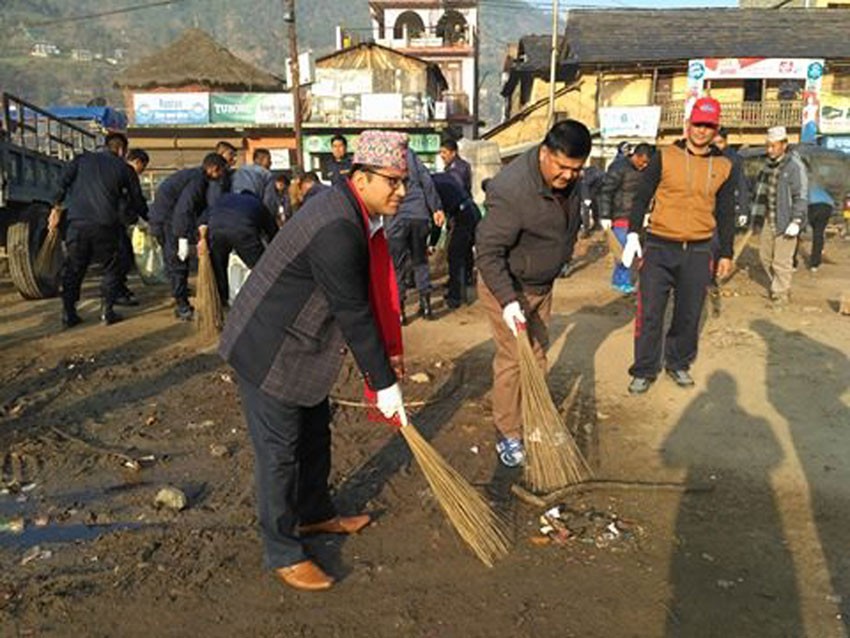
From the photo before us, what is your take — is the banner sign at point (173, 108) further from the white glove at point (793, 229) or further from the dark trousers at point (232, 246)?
the white glove at point (793, 229)

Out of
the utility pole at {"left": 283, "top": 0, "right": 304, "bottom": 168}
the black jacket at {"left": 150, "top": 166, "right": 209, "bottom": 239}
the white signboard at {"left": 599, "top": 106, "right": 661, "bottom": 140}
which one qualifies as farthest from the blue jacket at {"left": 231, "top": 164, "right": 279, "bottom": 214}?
the white signboard at {"left": 599, "top": 106, "right": 661, "bottom": 140}

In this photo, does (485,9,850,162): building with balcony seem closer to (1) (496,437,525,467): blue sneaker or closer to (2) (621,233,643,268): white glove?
(2) (621,233,643,268): white glove

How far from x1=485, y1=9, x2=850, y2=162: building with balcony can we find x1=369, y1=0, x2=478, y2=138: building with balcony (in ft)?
51.0

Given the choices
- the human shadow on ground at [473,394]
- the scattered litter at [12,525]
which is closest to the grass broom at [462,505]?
the human shadow on ground at [473,394]

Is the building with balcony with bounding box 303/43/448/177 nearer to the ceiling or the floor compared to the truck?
nearer to the ceiling

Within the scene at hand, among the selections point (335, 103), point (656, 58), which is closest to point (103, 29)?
point (335, 103)

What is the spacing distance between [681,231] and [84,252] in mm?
5120

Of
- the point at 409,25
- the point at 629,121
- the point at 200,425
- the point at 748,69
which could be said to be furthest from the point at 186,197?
the point at 409,25

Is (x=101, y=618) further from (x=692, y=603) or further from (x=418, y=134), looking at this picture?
(x=418, y=134)

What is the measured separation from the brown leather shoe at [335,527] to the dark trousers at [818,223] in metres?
9.28

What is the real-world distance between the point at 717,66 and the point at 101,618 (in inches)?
1045

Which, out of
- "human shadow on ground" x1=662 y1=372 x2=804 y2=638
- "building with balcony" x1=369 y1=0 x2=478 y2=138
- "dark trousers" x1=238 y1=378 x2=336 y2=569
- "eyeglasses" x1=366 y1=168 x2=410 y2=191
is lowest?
"human shadow on ground" x1=662 y1=372 x2=804 y2=638

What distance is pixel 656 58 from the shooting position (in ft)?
79.6

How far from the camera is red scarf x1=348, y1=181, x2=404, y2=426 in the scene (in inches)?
98.3
